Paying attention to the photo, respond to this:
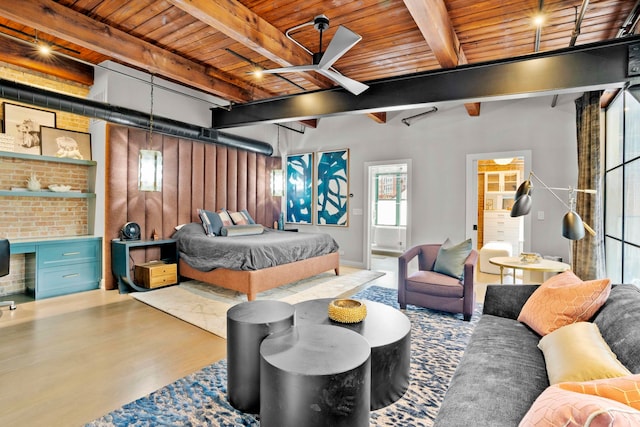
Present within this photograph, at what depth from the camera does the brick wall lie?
14.1 ft

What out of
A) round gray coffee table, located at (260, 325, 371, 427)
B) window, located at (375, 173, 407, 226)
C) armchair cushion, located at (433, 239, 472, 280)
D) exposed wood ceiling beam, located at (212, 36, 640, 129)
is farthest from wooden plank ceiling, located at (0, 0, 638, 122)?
window, located at (375, 173, 407, 226)

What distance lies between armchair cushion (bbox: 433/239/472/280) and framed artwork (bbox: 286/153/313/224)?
3917mm

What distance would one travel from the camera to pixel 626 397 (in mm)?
889

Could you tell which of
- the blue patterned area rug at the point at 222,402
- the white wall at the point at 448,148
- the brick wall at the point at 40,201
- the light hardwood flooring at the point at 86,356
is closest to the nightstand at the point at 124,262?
the light hardwood flooring at the point at 86,356

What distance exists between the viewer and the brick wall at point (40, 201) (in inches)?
170

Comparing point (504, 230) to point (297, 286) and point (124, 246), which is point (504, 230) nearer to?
point (297, 286)

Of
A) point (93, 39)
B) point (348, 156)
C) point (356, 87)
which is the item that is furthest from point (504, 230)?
point (93, 39)

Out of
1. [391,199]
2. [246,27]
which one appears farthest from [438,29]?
[391,199]

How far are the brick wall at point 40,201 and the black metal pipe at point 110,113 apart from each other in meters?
0.89

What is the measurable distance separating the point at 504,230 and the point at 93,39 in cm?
825

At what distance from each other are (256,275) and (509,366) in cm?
304

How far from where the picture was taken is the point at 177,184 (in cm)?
545

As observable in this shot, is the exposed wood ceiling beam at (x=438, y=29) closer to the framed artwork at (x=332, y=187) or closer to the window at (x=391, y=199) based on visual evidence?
the framed artwork at (x=332, y=187)

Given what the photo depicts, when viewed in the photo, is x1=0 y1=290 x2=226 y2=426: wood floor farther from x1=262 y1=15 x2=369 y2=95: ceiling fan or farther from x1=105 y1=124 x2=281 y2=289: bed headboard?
x1=262 y1=15 x2=369 y2=95: ceiling fan
